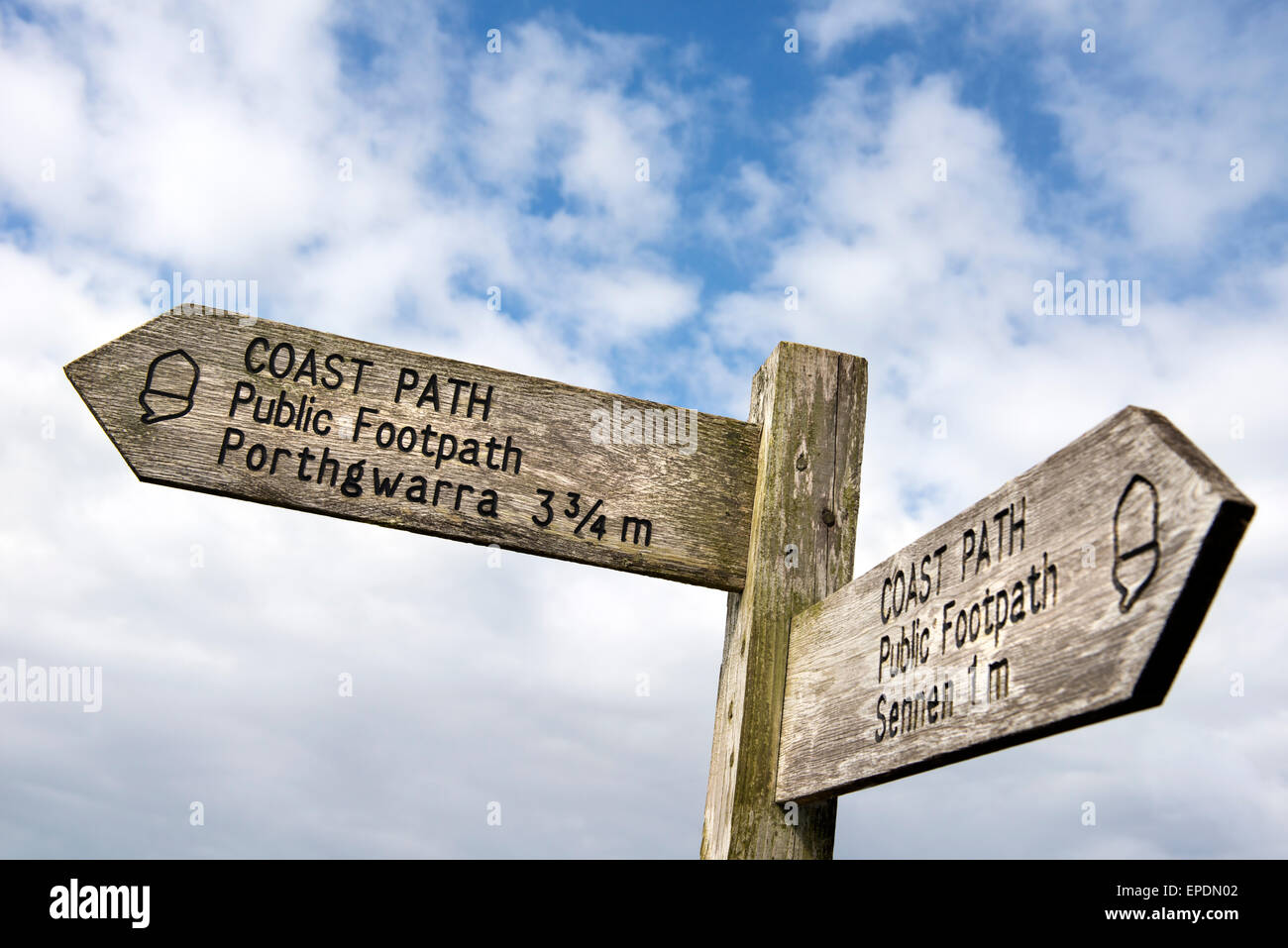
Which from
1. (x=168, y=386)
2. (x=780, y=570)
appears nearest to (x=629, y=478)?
(x=780, y=570)

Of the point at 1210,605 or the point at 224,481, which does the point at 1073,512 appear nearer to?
the point at 1210,605

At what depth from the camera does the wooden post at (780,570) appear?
87.6 inches

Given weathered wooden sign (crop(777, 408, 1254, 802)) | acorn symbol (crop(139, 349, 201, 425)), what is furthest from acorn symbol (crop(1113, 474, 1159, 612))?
acorn symbol (crop(139, 349, 201, 425))

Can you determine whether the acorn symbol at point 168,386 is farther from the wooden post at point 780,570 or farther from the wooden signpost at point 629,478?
the wooden post at point 780,570

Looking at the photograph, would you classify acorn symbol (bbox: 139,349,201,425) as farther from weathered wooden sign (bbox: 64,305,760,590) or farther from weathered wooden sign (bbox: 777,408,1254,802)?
weathered wooden sign (bbox: 777,408,1254,802)

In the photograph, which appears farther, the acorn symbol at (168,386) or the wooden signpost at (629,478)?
the acorn symbol at (168,386)

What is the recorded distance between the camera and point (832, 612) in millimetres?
2178

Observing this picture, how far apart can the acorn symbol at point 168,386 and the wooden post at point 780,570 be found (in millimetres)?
1438

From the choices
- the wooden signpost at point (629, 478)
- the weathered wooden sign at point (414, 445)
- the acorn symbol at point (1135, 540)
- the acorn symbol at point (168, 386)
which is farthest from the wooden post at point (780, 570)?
the acorn symbol at point (168, 386)

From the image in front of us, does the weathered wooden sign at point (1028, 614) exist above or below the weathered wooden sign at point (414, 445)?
below

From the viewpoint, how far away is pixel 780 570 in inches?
94.5

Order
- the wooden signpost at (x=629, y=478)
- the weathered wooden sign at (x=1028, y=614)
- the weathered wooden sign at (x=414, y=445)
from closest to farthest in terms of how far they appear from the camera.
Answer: the weathered wooden sign at (x=1028, y=614), the wooden signpost at (x=629, y=478), the weathered wooden sign at (x=414, y=445)

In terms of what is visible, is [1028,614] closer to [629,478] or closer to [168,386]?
[629,478]
